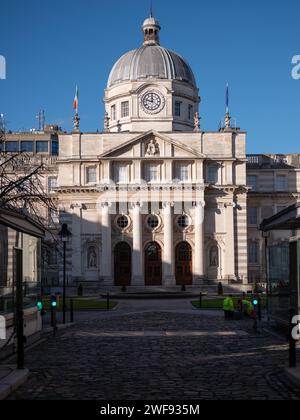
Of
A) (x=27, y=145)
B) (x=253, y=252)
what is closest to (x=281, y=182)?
(x=253, y=252)

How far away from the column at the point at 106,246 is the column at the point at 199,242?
7.94 metres

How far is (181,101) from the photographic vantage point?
72.2 meters

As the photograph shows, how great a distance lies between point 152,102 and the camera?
70500 millimetres

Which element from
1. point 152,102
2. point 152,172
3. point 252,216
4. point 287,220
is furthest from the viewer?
point 252,216

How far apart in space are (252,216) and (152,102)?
15.7 meters

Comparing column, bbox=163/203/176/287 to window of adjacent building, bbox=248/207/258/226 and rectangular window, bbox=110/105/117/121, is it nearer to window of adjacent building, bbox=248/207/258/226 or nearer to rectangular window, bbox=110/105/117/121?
window of adjacent building, bbox=248/207/258/226

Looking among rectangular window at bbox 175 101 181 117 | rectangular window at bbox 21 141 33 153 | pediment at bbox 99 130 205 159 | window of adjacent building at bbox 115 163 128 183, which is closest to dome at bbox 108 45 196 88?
rectangular window at bbox 175 101 181 117

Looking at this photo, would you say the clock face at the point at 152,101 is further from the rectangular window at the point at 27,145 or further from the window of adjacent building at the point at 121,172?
the rectangular window at the point at 27,145

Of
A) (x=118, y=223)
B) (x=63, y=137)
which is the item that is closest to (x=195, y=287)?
(x=118, y=223)

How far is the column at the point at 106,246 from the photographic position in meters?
64.1

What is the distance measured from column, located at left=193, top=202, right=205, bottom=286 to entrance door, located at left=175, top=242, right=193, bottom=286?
1139 millimetres

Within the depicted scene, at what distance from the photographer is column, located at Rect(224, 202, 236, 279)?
6469 cm

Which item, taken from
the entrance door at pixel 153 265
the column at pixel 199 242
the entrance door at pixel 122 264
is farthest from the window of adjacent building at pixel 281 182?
the entrance door at pixel 122 264

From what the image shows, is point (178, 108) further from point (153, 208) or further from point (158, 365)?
point (158, 365)
